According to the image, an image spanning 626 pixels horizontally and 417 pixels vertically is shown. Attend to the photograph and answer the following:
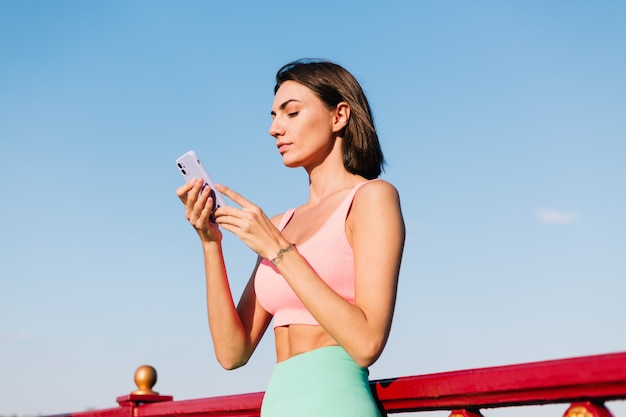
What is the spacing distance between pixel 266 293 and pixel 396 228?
0.57m

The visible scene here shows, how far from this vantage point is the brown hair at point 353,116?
322cm

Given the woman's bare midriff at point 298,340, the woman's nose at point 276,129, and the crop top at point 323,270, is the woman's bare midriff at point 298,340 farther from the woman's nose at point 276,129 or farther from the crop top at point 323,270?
the woman's nose at point 276,129

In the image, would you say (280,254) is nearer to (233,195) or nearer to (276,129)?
(233,195)

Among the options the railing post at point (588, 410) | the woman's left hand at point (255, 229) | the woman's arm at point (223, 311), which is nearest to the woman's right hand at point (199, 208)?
the woman's arm at point (223, 311)

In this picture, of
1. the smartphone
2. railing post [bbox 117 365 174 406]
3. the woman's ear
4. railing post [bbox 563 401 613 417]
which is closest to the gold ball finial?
railing post [bbox 117 365 174 406]

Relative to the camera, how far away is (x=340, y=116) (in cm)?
323

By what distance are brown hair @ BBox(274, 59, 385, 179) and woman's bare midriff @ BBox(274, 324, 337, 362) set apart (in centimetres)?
72

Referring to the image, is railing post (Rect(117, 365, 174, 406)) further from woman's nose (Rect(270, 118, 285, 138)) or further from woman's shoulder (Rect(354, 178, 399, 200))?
woman's shoulder (Rect(354, 178, 399, 200))

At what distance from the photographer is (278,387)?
2738 millimetres

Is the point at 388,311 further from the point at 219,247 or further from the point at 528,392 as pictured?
the point at 219,247

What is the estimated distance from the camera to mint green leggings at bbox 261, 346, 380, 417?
2572 millimetres

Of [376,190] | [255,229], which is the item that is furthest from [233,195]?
[376,190]

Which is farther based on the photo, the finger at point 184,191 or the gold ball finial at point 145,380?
the gold ball finial at point 145,380

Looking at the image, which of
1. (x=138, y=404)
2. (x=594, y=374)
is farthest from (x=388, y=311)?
(x=138, y=404)
